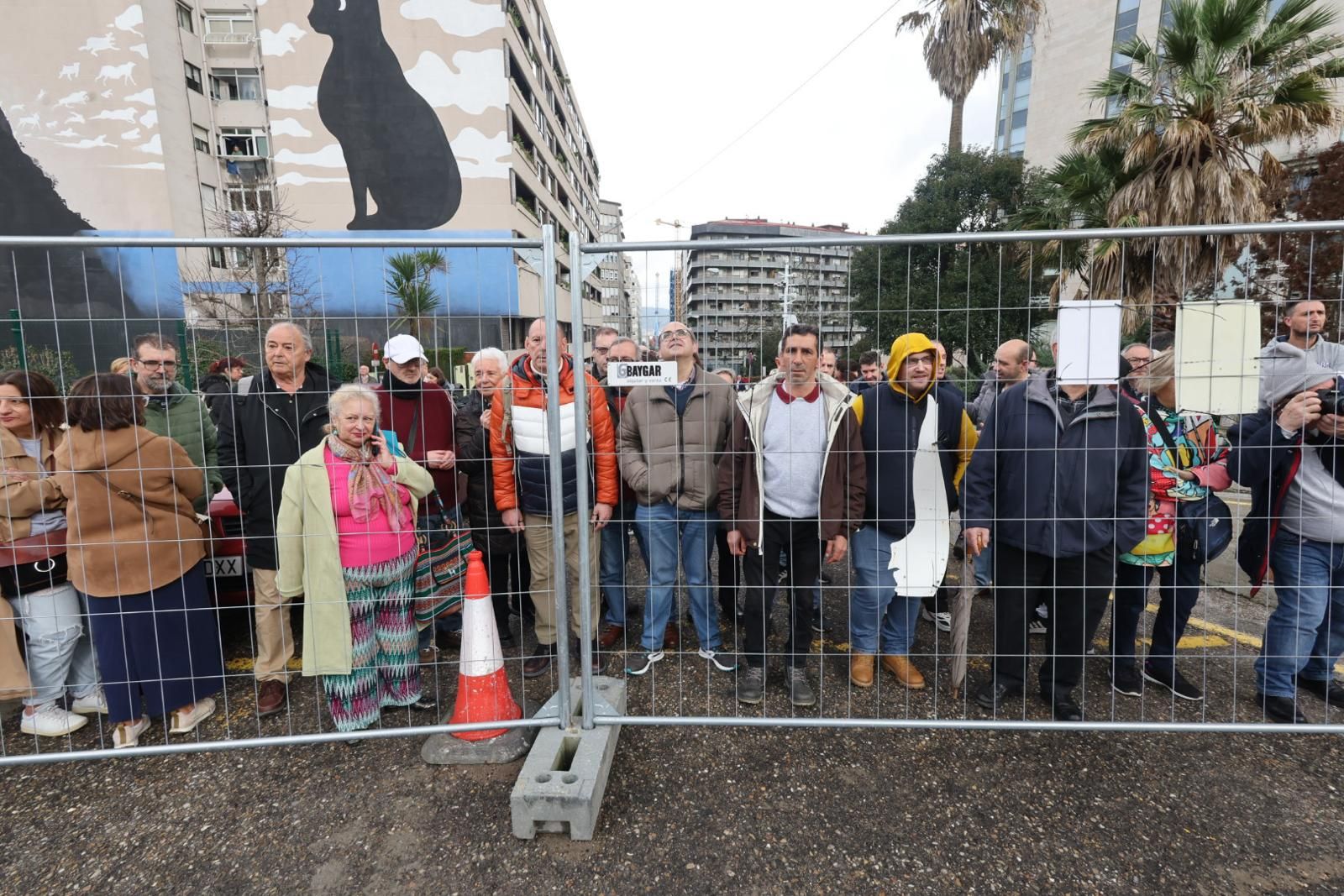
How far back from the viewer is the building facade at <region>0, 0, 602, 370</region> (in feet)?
86.3

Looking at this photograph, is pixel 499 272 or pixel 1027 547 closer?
pixel 499 272

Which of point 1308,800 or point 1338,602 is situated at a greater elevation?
point 1338,602

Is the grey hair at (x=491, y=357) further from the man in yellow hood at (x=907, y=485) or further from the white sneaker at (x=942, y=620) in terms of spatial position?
the white sneaker at (x=942, y=620)

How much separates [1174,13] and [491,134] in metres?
26.4

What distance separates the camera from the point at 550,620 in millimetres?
3688

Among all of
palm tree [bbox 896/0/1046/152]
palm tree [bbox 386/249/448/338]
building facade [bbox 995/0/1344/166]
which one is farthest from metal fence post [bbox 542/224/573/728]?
building facade [bbox 995/0/1344/166]

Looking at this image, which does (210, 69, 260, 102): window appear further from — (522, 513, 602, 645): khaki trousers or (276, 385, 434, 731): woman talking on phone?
(522, 513, 602, 645): khaki trousers

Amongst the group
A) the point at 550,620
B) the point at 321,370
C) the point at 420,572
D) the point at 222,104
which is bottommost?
the point at 550,620

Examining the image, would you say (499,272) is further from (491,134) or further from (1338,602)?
(491,134)

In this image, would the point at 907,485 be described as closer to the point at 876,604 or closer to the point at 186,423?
the point at 876,604

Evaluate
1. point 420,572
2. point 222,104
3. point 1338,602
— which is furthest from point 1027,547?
Answer: point 222,104

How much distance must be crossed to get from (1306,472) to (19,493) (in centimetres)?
606

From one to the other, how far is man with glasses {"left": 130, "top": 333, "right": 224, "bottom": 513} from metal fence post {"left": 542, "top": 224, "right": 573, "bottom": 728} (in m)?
2.04

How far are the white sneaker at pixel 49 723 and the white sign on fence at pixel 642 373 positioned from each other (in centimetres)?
328
